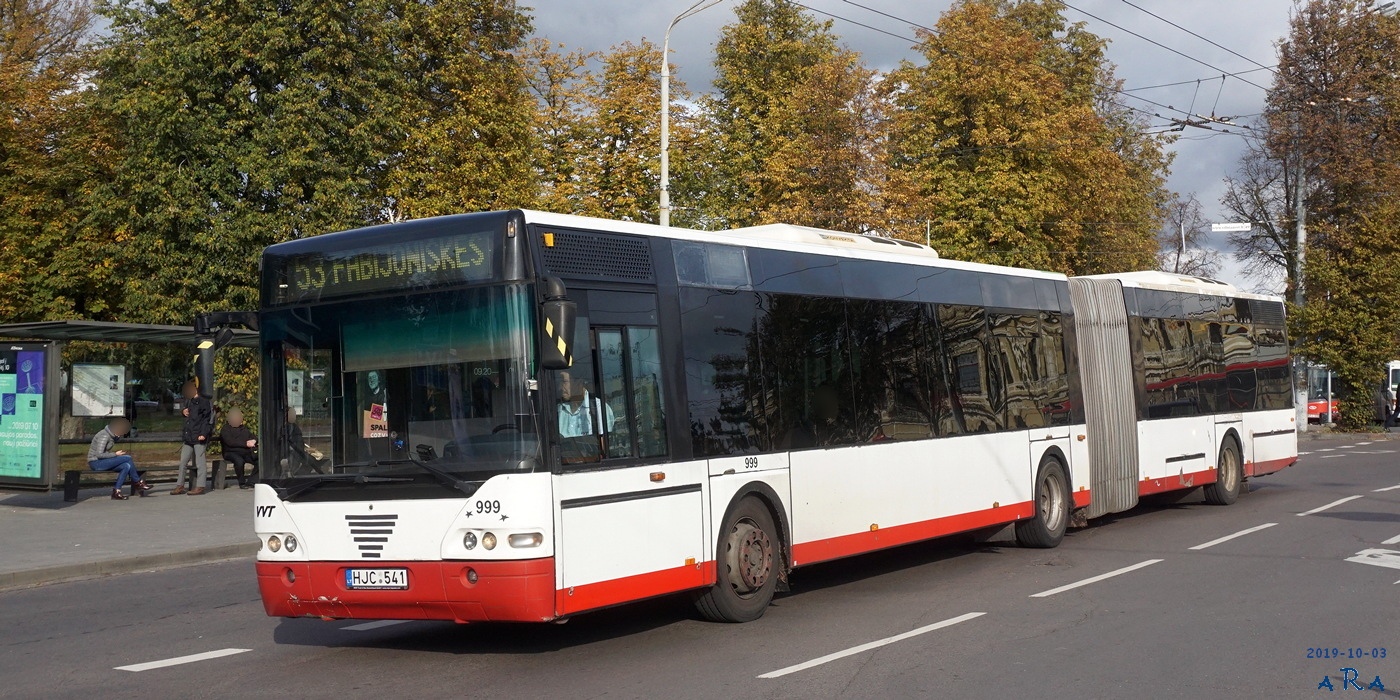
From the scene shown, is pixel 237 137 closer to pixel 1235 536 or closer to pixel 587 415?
pixel 1235 536

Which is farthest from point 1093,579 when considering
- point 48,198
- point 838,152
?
point 48,198

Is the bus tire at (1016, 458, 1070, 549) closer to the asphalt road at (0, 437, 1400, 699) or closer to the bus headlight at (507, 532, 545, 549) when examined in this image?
the asphalt road at (0, 437, 1400, 699)

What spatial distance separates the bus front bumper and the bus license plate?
0.02 metres

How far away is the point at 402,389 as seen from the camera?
29.5ft

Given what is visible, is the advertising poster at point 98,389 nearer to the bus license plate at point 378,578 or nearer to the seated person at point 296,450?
the seated person at point 296,450

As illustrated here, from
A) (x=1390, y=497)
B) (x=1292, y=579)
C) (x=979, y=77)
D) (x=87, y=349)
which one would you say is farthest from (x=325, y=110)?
(x=1292, y=579)

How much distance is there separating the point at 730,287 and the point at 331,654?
163 inches

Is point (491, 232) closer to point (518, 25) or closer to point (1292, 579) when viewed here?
point (1292, 579)

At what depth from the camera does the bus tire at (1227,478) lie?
2031cm

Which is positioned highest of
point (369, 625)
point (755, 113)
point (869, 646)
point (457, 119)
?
point (755, 113)

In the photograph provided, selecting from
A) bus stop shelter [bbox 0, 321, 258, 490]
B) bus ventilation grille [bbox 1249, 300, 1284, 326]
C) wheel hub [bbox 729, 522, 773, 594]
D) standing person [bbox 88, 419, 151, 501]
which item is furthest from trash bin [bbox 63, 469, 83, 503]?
bus ventilation grille [bbox 1249, 300, 1284, 326]

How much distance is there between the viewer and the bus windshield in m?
8.65

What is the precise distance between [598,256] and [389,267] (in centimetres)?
145

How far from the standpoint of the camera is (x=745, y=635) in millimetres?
9984
